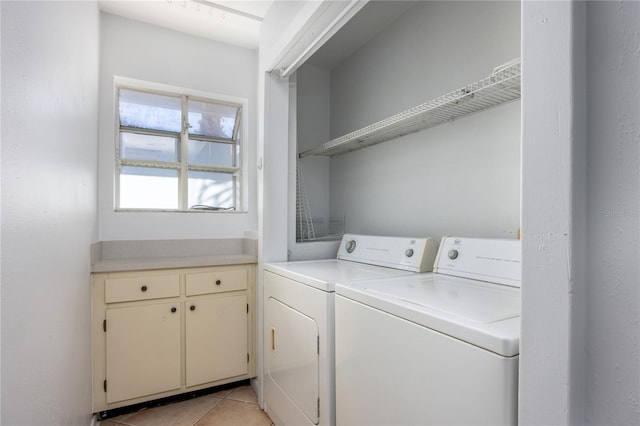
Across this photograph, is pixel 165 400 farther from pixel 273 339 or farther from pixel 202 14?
pixel 202 14

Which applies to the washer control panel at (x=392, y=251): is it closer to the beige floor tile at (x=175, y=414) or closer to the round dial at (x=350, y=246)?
the round dial at (x=350, y=246)

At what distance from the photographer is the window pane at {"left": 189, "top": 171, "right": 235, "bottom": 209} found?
2.84 meters

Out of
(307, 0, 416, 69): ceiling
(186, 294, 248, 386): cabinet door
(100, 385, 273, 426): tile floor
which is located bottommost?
(100, 385, 273, 426): tile floor

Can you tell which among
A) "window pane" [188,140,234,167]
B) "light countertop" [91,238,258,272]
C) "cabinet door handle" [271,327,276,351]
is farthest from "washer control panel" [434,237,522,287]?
"window pane" [188,140,234,167]

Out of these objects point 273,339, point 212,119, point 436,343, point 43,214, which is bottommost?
point 273,339

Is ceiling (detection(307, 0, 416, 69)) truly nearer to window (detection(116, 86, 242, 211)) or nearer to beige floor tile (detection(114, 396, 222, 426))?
window (detection(116, 86, 242, 211))

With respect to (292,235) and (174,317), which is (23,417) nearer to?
(174,317)

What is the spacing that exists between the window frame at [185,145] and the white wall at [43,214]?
775mm

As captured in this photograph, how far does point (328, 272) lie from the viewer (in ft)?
5.67

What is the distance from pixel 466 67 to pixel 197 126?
2.12 metres

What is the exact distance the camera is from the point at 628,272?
0.51 m

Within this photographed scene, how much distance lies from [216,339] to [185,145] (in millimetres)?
1549

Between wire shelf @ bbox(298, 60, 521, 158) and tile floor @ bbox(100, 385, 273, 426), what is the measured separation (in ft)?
6.11

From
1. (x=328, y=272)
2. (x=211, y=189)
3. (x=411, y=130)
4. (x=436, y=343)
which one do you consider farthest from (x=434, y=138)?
(x=211, y=189)
